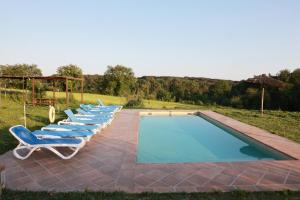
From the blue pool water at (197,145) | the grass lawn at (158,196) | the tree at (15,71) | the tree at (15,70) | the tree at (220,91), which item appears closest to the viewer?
the grass lawn at (158,196)

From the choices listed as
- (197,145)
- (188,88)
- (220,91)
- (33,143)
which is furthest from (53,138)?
(188,88)

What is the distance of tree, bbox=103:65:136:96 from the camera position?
30719 millimetres

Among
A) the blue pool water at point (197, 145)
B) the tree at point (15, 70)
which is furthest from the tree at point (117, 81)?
the blue pool water at point (197, 145)

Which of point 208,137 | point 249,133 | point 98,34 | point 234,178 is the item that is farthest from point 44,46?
point 234,178

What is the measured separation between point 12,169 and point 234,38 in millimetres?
14413

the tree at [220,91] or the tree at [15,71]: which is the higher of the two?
the tree at [15,71]

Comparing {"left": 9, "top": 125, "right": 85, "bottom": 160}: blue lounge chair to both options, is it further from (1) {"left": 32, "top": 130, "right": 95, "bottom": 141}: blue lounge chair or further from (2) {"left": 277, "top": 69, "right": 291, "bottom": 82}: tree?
(2) {"left": 277, "top": 69, "right": 291, "bottom": 82}: tree

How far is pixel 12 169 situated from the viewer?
4098 mm

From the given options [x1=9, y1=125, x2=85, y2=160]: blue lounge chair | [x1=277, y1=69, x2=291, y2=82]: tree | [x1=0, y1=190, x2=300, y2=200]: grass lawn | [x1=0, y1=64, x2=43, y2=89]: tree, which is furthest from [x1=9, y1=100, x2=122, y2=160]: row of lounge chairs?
[x1=277, y1=69, x2=291, y2=82]: tree

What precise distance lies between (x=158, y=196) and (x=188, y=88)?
2958 cm

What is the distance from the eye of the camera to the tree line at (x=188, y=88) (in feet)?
79.0

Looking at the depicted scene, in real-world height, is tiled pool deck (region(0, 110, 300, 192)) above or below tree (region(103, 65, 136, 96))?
below

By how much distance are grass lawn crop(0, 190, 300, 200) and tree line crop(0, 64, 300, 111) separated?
18.7 m

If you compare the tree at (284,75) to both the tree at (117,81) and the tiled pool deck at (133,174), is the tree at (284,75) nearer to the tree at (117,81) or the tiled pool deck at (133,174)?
the tree at (117,81)
